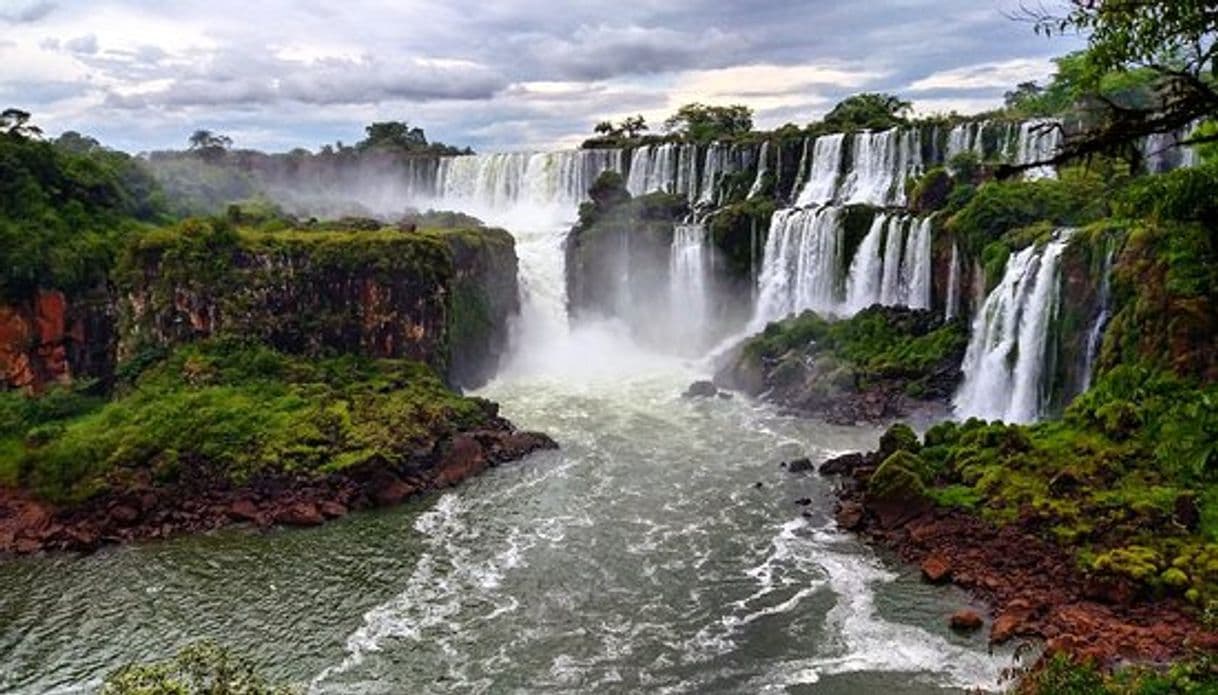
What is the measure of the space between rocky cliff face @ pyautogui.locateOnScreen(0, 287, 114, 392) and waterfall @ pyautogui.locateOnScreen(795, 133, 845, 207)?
122ft

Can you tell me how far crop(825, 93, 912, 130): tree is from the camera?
2544 inches

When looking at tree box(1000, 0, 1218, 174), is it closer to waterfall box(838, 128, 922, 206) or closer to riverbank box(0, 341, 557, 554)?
riverbank box(0, 341, 557, 554)

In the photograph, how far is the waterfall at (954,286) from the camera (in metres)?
41.8

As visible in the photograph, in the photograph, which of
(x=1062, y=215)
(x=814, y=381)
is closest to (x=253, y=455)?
(x=814, y=381)

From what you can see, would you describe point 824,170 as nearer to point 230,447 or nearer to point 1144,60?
point 230,447

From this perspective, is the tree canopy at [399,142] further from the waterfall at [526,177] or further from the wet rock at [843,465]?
the wet rock at [843,465]

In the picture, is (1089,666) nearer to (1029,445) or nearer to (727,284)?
(1029,445)

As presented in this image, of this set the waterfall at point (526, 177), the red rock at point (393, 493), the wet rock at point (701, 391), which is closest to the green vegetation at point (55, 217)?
the red rock at point (393, 493)

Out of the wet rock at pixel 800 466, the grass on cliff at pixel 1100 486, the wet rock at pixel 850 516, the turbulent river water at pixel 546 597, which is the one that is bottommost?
the turbulent river water at pixel 546 597

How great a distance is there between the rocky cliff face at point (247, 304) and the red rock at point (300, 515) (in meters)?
10.8

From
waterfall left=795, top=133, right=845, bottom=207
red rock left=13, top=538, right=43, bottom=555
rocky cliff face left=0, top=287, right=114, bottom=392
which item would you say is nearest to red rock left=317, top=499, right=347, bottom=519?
red rock left=13, top=538, right=43, bottom=555

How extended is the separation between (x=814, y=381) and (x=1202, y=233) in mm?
30481

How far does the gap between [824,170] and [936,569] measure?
39428 millimetres

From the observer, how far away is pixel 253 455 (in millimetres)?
33688
